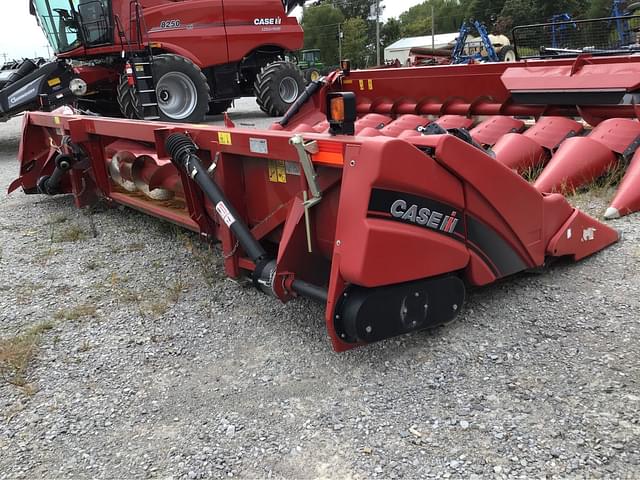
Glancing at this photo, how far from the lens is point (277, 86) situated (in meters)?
11.8

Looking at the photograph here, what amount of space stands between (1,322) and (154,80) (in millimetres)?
6571

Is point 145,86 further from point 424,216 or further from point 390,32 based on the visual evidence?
point 390,32

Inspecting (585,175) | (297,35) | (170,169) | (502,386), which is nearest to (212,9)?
(297,35)

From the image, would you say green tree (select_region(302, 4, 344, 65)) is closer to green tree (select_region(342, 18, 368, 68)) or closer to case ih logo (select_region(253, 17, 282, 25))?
green tree (select_region(342, 18, 368, 68))

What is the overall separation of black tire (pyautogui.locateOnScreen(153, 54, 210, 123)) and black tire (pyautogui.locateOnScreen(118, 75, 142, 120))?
1.39 ft

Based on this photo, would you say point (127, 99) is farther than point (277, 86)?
No

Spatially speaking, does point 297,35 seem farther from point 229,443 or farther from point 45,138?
point 229,443

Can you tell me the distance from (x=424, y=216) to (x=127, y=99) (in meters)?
7.94

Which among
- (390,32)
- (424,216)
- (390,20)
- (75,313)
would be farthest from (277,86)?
(390,20)

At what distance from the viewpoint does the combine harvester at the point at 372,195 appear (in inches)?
89.7

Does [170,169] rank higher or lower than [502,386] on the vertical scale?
A: higher

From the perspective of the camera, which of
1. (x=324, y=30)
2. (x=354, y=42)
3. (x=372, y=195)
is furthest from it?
(x=324, y=30)

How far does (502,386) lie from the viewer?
2250mm

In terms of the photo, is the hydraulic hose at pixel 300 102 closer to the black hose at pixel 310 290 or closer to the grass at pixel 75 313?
the grass at pixel 75 313
